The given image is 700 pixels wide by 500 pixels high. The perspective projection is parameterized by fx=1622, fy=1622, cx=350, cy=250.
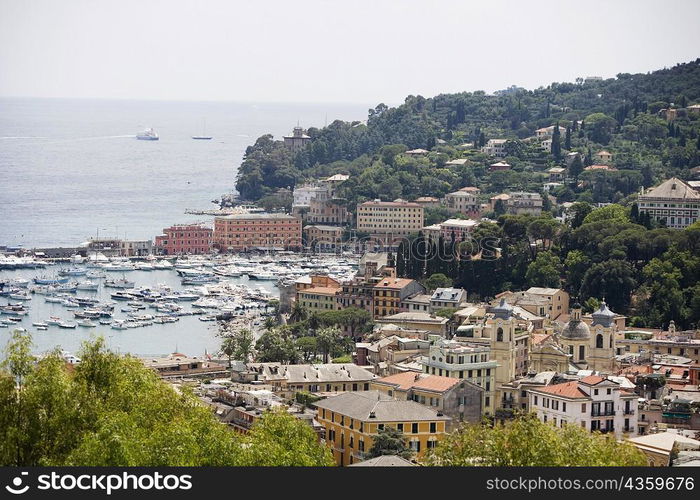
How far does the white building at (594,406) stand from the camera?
27.2 meters

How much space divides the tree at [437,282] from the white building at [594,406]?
17962mm

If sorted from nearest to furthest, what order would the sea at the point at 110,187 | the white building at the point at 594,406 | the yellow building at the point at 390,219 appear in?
the white building at the point at 594,406
the sea at the point at 110,187
the yellow building at the point at 390,219

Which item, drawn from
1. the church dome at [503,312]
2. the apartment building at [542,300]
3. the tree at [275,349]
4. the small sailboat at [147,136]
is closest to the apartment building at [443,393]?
the church dome at [503,312]

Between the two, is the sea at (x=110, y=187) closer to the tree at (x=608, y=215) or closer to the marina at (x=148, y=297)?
the marina at (x=148, y=297)

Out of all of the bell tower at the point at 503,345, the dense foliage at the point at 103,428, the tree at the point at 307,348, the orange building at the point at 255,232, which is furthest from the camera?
the orange building at the point at 255,232

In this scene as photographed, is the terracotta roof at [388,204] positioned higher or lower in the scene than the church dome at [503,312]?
lower

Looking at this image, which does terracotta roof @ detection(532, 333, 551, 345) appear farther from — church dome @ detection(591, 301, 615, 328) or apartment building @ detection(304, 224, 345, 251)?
apartment building @ detection(304, 224, 345, 251)

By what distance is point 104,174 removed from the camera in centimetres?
10712

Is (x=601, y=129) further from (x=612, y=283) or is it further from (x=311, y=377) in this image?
(x=311, y=377)

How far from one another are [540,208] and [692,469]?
48318 millimetres

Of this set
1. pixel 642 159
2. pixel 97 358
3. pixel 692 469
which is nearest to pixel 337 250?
pixel 642 159

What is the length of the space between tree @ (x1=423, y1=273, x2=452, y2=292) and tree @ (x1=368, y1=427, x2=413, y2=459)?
19881 mm

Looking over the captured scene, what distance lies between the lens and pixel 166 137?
14500cm

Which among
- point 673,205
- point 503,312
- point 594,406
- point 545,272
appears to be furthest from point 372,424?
point 673,205
